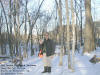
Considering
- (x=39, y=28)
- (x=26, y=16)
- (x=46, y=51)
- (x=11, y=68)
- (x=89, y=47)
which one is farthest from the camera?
(x=39, y=28)

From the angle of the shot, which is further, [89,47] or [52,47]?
[89,47]

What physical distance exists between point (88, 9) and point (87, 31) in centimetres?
258

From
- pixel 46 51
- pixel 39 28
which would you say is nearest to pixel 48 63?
pixel 46 51

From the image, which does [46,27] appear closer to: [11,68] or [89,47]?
[89,47]

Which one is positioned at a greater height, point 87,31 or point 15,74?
point 87,31

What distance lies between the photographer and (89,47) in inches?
807

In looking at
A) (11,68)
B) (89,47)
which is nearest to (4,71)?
(11,68)

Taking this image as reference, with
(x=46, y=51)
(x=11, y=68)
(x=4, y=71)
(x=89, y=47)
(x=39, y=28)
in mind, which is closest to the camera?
(x=46, y=51)

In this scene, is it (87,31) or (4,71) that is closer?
(4,71)

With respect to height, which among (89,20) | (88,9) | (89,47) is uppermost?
(88,9)

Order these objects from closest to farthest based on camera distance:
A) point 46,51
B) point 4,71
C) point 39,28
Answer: point 46,51 → point 4,71 → point 39,28

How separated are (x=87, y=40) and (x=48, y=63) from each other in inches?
541

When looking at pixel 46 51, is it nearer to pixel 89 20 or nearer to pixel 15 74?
pixel 15 74

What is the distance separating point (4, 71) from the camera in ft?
26.5
